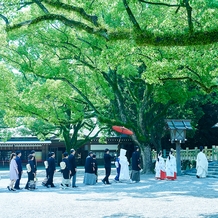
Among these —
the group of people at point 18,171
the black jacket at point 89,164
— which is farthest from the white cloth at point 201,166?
the group of people at point 18,171

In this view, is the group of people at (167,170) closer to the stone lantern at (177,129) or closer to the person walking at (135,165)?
the stone lantern at (177,129)

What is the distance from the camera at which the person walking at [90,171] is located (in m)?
17.9

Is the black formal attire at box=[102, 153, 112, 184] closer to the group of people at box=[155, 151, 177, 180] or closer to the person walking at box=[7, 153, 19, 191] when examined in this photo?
the group of people at box=[155, 151, 177, 180]

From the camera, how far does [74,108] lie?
23.9 metres

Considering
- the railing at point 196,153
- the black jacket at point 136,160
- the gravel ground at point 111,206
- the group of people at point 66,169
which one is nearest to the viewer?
the gravel ground at point 111,206

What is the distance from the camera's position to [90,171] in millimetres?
18094

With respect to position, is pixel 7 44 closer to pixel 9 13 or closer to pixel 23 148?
pixel 9 13

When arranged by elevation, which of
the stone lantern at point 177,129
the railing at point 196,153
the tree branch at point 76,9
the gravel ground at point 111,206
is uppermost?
the tree branch at point 76,9

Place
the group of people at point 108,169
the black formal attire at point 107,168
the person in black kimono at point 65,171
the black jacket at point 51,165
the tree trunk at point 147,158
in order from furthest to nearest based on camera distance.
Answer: the tree trunk at point 147,158 < the black formal attire at point 107,168 < the group of people at point 108,169 < the black jacket at point 51,165 < the person in black kimono at point 65,171

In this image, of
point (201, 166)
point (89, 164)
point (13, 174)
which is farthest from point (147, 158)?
point (13, 174)

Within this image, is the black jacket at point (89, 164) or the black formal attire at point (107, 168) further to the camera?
the black formal attire at point (107, 168)

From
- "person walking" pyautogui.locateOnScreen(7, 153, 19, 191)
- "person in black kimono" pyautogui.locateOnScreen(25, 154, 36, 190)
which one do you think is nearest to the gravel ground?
"person in black kimono" pyautogui.locateOnScreen(25, 154, 36, 190)

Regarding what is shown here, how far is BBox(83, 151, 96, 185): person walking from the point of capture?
703 inches

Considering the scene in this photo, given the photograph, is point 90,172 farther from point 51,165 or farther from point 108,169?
point 51,165
